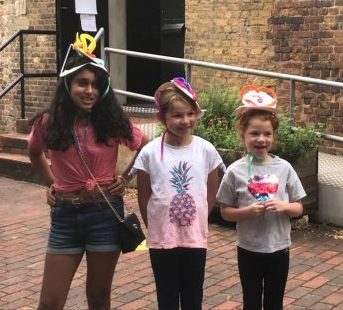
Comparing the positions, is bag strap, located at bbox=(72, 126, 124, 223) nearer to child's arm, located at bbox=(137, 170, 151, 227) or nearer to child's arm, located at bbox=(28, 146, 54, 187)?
child's arm, located at bbox=(137, 170, 151, 227)

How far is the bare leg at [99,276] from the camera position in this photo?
10.6 ft

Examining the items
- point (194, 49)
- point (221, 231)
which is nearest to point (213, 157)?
point (221, 231)

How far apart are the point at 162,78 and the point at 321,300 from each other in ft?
21.6

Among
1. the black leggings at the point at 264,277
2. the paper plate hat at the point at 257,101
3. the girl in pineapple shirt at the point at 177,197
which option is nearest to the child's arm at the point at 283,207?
the black leggings at the point at 264,277

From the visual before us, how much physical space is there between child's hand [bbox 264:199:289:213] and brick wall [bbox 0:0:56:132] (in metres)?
7.57

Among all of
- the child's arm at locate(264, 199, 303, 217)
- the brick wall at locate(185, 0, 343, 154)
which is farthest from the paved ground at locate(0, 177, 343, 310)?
the brick wall at locate(185, 0, 343, 154)

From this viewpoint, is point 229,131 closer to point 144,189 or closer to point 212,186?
point 212,186

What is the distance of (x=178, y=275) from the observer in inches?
128

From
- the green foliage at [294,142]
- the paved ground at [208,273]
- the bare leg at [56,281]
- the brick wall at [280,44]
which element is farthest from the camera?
the brick wall at [280,44]

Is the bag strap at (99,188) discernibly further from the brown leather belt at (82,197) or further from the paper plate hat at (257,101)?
the paper plate hat at (257,101)

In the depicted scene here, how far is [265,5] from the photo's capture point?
7891 millimetres

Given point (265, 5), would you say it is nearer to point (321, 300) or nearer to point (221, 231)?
point (221, 231)

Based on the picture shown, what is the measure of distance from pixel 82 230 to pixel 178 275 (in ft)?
1.77

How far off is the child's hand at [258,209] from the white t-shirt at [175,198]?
0.25 meters
